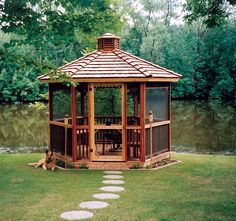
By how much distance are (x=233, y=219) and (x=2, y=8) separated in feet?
15.4

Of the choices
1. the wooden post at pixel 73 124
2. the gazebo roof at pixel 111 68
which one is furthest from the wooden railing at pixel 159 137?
the wooden post at pixel 73 124

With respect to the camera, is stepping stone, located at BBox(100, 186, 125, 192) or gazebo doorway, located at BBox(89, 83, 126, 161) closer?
stepping stone, located at BBox(100, 186, 125, 192)

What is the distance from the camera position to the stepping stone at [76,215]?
6648 millimetres

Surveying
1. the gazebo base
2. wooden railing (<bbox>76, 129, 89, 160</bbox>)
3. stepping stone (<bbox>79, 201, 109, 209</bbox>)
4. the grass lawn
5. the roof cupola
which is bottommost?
the grass lawn

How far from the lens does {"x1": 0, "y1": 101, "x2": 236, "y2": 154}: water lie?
1873 centimetres

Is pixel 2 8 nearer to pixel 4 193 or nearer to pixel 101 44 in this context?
pixel 4 193

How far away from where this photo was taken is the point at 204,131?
75.3ft

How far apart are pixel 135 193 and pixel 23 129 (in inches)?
681

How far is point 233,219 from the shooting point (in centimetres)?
660

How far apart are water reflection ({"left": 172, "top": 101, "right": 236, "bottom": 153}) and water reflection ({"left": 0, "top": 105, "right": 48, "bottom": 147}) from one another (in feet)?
22.2

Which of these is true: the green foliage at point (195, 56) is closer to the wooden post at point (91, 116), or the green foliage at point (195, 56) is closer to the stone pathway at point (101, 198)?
the wooden post at point (91, 116)

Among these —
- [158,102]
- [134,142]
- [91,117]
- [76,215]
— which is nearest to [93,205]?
[76,215]

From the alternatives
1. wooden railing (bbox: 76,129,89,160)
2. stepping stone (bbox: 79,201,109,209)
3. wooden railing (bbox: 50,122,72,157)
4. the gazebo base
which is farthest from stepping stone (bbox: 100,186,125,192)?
wooden railing (bbox: 50,122,72,157)

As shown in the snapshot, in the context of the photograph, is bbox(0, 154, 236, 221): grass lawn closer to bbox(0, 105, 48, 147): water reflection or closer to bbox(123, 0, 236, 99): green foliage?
bbox(0, 105, 48, 147): water reflection
